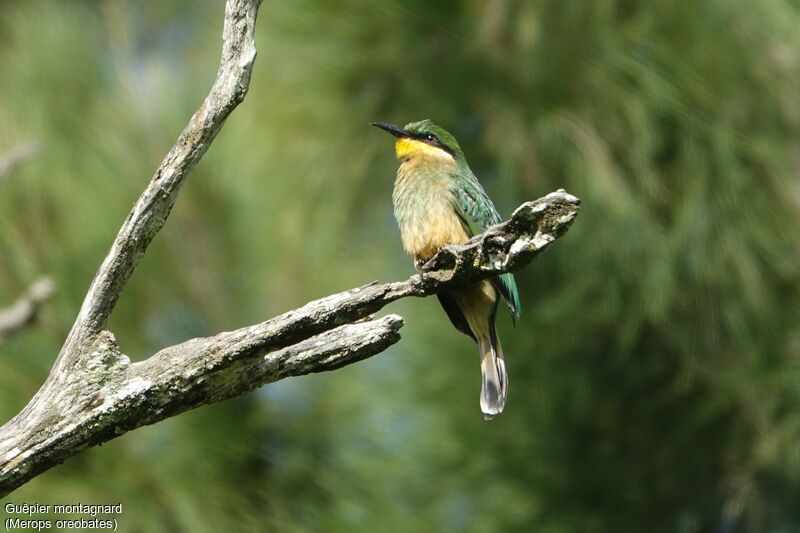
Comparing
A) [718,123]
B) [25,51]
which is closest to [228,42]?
[718,123]

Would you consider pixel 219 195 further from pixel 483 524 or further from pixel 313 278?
pixel 483 524

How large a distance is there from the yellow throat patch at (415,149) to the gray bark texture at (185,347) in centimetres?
178

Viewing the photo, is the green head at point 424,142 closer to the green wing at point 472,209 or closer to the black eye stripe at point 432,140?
the black eye stripe at point 432,140

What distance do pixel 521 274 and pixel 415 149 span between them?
3.54 feet

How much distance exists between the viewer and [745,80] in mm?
5012

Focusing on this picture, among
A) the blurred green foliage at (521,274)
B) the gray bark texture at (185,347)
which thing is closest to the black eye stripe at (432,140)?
the blurred green foliage at (521,274)

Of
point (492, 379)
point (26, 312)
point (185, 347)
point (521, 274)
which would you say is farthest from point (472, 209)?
point (185, 347)

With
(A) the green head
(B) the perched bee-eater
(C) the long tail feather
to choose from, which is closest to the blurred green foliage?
(A) the green head

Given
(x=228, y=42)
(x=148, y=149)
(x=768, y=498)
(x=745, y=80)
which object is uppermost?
(x=148, y=149)

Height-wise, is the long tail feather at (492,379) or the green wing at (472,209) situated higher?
the green wing at (472,209)

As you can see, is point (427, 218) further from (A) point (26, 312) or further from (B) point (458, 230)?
A: (A) point (26, 312)

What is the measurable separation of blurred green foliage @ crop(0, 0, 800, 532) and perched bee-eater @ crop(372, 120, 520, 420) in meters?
0.91

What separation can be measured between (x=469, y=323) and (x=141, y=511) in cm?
159

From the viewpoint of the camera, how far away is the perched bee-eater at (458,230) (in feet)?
11.8
